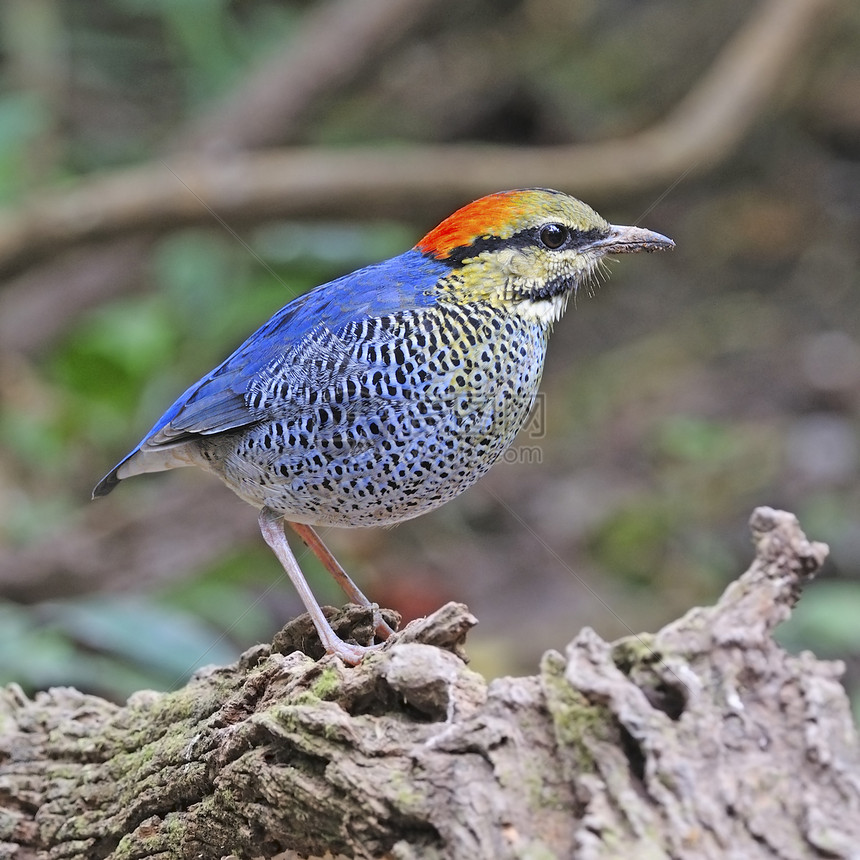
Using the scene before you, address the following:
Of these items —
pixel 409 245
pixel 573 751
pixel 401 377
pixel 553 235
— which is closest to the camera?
pixel 573 751

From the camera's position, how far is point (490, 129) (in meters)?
13.7

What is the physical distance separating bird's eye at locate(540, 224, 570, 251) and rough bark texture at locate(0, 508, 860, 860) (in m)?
1.49

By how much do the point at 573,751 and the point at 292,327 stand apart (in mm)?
2080

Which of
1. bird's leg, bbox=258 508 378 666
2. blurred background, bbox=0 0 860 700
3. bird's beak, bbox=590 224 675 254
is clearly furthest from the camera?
blurred background, bbox=0 0 860 700

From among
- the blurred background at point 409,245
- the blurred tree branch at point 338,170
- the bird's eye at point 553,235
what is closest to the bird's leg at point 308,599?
the bird's eye at point 553,235

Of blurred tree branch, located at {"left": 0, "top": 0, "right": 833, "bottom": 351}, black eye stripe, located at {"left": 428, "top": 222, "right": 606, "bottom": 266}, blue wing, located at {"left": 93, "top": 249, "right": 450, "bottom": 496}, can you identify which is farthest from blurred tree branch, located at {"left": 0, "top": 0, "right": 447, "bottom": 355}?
black eye stripe, located at {"left": 428, "top": 222, "right": 606, "bottom": 266}

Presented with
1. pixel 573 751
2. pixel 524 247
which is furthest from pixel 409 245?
pixel 573 751

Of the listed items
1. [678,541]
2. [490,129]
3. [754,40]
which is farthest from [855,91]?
[678,541]

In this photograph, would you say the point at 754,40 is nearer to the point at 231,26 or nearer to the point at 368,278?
the point at 231,26

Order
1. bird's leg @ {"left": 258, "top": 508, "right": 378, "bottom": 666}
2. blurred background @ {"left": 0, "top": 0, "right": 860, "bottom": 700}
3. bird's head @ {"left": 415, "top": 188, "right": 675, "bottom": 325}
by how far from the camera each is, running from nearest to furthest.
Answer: bird's leg @ {"left": 258, "top": 508, "right": 378, "bottom": 666}, bird's head @ {"left": 415, "top": 188, "right": 675, "bottom": 325}, blurred background @ {"left": 0, "top": 0, "right": 860, "bottom": 700}

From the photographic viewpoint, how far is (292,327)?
13.6 feet

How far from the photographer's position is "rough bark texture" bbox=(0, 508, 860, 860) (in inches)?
97.6

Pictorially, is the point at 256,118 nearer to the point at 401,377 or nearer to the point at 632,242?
the point at 632,242

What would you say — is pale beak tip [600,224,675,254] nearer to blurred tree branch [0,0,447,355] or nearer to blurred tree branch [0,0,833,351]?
blurred tree branch [0,0,833,351]
